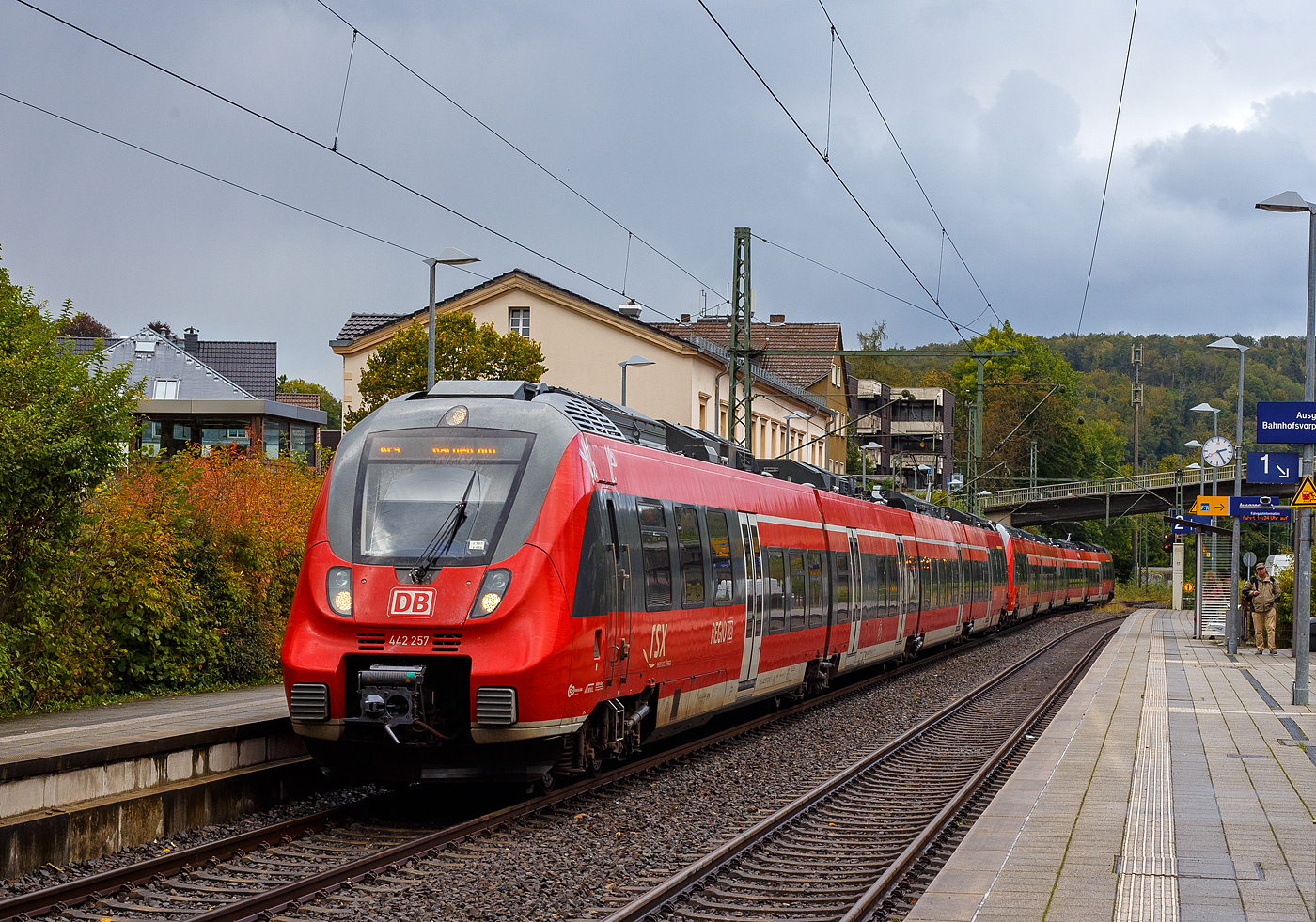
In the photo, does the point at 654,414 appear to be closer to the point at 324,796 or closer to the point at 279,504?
the point at 279,504

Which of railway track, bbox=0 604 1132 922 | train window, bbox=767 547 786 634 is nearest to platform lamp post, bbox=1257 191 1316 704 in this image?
train window, bbox=767 547 786 634

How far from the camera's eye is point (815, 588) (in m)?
18.5

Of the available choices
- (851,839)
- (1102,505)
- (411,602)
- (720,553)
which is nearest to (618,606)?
(411,602)

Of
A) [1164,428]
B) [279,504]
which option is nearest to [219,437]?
[279,504]

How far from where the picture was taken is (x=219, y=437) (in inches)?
1715

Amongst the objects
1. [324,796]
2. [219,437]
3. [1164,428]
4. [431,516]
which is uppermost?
[1164,428]

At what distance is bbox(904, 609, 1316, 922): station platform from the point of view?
732 cm

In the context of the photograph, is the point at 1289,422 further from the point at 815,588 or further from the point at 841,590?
the point at 815,588

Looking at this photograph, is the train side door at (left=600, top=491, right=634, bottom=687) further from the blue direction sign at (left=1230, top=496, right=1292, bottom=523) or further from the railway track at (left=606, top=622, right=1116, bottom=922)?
the blue direction sign at (left=1230, top=496, right=1292, bottom=523)

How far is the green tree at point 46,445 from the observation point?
41.5 ft

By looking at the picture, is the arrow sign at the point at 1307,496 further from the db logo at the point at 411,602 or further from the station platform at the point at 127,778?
the station platform at the point at 127,778

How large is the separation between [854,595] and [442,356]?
60.0ft

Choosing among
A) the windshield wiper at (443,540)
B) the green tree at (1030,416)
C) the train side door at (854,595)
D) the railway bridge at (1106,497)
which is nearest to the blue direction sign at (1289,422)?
the train side door at (854,595)

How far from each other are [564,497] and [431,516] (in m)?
0.99
